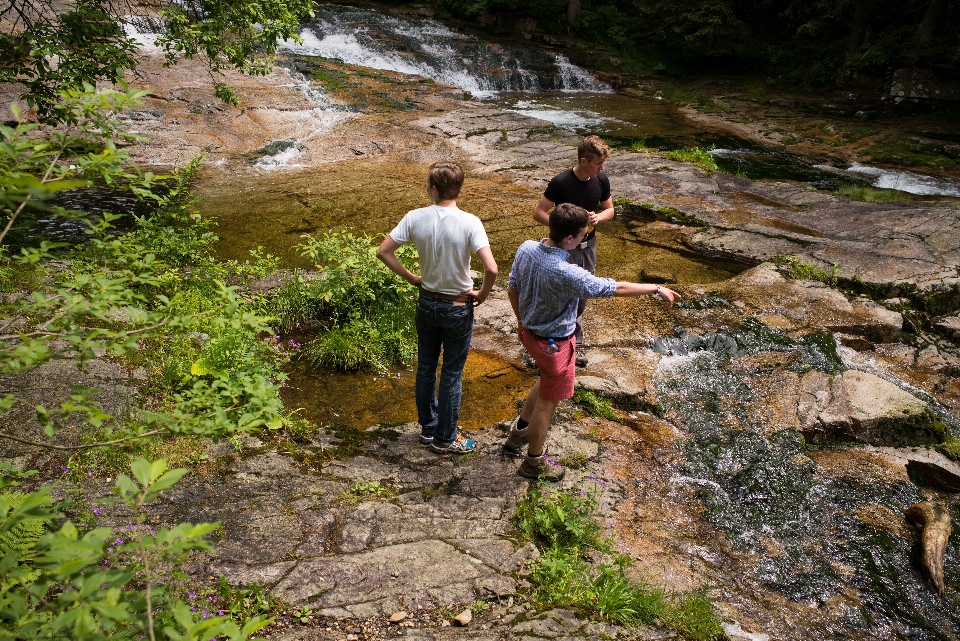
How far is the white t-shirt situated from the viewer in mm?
3887

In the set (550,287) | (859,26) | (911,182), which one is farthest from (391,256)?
(859,26)

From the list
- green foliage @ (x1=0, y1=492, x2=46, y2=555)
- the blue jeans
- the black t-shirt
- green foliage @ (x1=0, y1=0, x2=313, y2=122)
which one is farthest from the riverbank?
green foliage @ (x1=0, y1=0, x2=313, y2=122)

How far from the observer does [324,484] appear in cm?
394

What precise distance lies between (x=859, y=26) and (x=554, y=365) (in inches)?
929

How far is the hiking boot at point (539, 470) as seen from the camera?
4160 millimetres

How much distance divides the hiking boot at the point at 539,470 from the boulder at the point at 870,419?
2.34 metres

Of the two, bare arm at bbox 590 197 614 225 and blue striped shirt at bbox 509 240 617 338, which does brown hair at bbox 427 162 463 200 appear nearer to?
blue striped shirt at bbox 509 240 617 338

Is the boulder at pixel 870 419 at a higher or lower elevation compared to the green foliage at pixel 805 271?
lower

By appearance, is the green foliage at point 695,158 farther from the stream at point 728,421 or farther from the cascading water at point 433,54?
the cascading water at point 433,54

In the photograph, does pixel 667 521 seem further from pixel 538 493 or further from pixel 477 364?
pixel 477 364

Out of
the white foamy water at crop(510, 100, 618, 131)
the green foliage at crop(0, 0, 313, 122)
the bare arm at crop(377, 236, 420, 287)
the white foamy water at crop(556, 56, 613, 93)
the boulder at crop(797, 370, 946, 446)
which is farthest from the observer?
the white foamy water at crop(556, 56, 613, 93)

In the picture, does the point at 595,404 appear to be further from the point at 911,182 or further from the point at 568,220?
the point at 911,182

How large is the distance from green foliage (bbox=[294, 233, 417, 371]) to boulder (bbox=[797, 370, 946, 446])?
3495 millimetres

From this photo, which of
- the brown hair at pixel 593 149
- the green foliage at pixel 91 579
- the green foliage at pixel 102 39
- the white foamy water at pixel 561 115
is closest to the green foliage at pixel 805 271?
the brown hair at pixel 593 149
